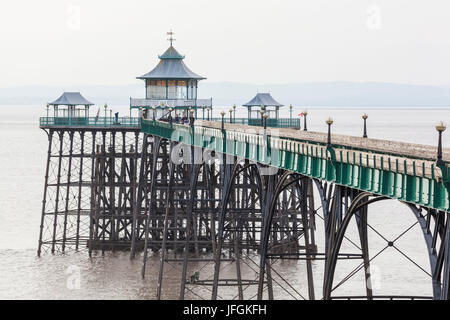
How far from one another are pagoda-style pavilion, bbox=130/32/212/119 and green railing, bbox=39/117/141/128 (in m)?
1.86

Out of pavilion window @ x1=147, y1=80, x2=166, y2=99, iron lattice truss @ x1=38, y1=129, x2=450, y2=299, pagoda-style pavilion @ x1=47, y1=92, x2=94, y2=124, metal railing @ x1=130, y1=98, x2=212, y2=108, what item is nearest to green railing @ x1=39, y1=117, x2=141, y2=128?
pagoda-style pavilion @ x1=47, y1=92, x2=94, y2=124

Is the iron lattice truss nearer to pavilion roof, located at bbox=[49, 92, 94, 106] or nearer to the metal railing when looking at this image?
the metal railing

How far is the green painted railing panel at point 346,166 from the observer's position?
26688mm

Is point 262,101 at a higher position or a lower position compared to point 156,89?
lower

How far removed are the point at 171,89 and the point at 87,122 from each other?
22.0 feet

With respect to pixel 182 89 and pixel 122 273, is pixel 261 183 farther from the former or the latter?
pixel 182 89

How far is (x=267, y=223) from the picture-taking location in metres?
38.6

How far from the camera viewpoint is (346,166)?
31703mm

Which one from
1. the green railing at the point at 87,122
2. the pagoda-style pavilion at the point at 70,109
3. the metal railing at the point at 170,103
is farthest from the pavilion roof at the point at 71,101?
the metal railing at the point at 170,103

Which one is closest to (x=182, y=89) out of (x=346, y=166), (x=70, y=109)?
(x=70, y=109)
